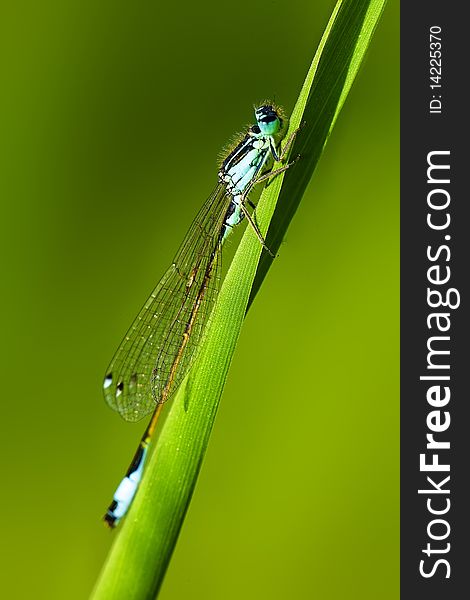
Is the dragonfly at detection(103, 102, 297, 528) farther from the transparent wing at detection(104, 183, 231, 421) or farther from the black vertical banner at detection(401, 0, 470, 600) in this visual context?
the black vertical banner at detection(401, 0, 470, 600)

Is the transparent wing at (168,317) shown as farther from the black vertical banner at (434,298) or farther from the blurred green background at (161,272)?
the black vertical banner at (434,298)

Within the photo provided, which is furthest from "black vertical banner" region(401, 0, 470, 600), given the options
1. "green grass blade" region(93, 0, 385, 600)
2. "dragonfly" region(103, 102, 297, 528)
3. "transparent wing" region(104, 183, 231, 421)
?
"green grass blade" region(93, 0, 385, 600)

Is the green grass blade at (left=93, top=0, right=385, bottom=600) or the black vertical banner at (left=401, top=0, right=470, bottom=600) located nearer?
the green grass blade at (left=93, top=0, right=385, bottom=600)

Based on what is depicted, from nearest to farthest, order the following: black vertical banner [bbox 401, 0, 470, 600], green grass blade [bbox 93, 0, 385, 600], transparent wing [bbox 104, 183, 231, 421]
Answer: green grass blade [bbox 93, 0, 385, 600]
black vertical banner [bbox 401, 0, 470, 600]
transparent wing [bbox 104, 183, 231, 421]

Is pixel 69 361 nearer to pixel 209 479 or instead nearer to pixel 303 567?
pixel 209 479

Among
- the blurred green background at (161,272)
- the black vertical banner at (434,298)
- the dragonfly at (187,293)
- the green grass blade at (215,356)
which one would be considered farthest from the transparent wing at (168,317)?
the green grass blade at (215,356)

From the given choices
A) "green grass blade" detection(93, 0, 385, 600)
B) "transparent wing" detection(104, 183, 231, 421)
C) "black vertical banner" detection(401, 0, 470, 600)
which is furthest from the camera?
"transparent wing" detection(104, 183, 231, 421)
